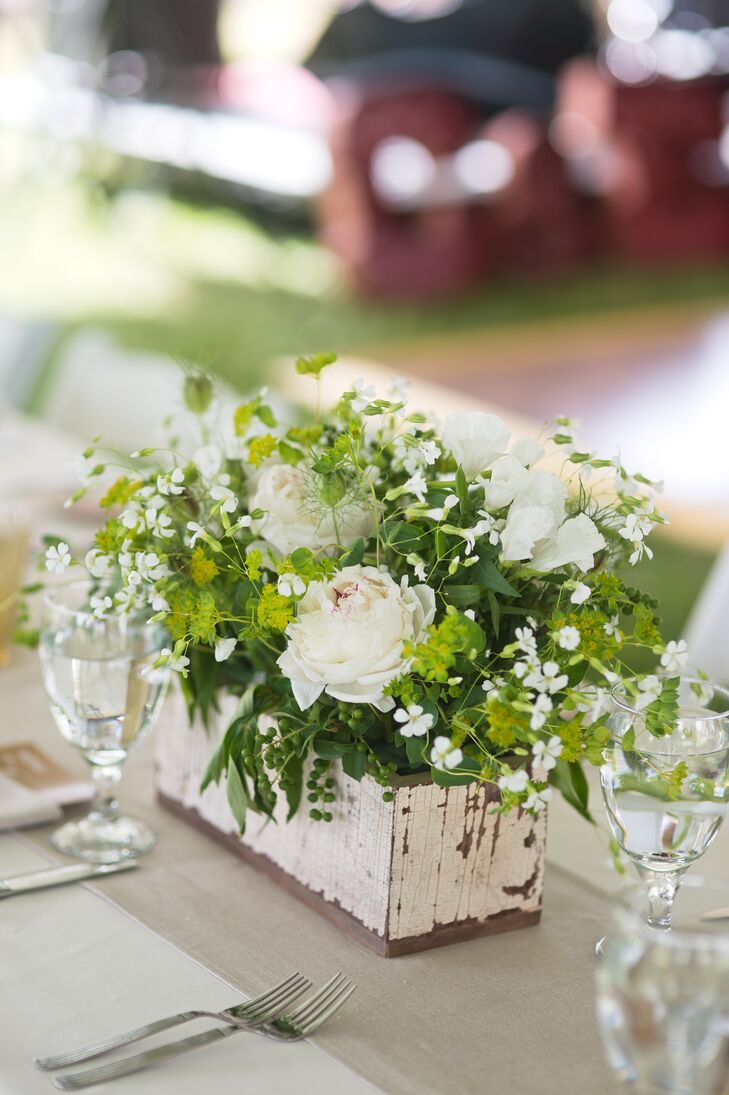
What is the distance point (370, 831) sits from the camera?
91 cm

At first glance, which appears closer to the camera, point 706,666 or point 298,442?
point 298,442

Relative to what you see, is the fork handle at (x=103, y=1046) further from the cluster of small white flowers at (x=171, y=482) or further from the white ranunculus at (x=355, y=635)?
the cluster of small white flowers at (x=171, y=482)

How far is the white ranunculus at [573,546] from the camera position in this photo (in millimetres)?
855

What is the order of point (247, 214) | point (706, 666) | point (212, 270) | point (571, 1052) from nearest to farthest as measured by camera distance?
point (571, 1052)
point (706, 666)
point (212, 270)
point (247, 214)

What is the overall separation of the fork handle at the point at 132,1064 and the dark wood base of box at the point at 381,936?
150 mm

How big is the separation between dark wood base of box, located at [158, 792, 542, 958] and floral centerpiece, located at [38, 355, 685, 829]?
0.22 feet

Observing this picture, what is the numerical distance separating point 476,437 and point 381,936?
0.33 m

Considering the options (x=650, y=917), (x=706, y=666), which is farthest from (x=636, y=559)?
(x=706, y=666)

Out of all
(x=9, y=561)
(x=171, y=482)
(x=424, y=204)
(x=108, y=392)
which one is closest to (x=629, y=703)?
(x=171, y=482)

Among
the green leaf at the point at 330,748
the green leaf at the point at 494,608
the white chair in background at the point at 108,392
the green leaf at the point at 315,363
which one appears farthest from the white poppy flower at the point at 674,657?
the white chair in background at the point at 108,392

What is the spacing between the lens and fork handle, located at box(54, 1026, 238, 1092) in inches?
30.3

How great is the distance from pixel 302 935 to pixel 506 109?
21.8 feet

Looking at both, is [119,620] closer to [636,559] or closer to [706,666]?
[636,559]

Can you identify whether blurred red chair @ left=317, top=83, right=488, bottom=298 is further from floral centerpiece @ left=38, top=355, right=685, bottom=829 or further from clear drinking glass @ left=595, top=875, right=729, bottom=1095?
clear drinking glass @ left=595, top=875, right=729, bottom=1095
